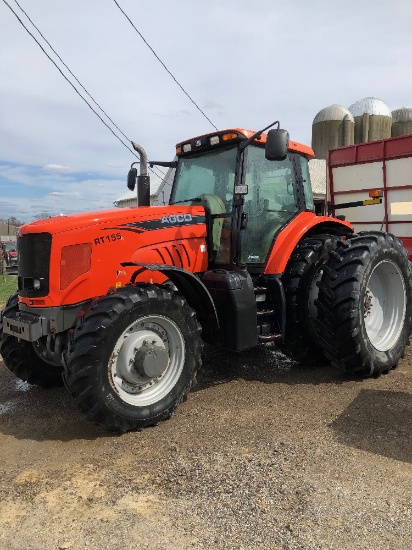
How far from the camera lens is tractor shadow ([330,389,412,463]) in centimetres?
330

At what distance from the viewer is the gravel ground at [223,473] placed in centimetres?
246

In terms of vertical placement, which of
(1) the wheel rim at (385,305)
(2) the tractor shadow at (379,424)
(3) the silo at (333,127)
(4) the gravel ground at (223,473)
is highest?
(3) the silo at (333,127)

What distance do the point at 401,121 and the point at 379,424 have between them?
23012 millimetres

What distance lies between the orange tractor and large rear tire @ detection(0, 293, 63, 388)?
0.04 feet

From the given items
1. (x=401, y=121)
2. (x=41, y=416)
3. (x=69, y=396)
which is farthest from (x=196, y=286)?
(x=401, y=121)

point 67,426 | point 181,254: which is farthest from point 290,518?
point 181,254

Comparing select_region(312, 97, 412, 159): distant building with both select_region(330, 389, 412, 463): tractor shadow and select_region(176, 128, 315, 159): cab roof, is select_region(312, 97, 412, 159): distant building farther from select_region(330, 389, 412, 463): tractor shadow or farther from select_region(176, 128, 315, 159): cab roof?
select_region(330, 389, 412, 463): tractor shadow

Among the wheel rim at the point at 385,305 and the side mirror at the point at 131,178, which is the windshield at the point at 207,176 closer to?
the side mirror at the point at 131,178

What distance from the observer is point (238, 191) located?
448cm

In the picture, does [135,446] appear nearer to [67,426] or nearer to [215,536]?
[67,426]

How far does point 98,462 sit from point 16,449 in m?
0.71

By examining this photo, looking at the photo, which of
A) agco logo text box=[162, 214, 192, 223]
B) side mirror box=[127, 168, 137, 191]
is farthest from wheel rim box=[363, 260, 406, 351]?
side mirror box=[127, 168, 137, 191]

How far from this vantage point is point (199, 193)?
4895mm

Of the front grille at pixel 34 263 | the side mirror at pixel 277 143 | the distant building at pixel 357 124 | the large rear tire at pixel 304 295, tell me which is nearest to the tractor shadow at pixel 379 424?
the large rear tire at pixel 304 295
